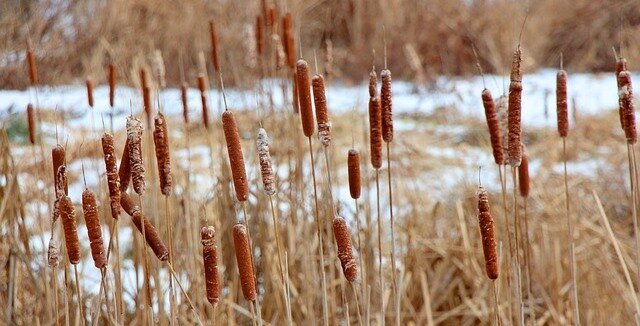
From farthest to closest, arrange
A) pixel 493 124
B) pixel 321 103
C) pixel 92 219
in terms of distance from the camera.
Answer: pixel 493 124
pixel 321 103
pixel 92 219

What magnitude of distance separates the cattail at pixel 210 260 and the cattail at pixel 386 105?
12.4 inches

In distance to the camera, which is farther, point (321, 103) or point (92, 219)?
point (321, 103)

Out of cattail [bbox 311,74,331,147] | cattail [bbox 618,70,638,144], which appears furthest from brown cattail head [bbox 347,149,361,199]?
cattail [bbox 618,70,638,144]

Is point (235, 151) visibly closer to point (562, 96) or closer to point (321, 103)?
point (321, 103)

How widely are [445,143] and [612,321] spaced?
8.73 ft

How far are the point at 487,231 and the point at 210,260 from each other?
0.35m

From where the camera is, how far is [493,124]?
4.00ft

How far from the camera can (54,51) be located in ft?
20.7

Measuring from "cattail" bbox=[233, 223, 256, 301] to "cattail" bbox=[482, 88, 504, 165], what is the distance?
0.40m

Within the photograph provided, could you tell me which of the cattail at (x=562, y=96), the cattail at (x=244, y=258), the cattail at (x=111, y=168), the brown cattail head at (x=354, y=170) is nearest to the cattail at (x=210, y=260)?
the cattail at (x=244, y=258)

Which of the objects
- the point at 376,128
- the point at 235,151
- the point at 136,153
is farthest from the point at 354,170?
the point at 136,153

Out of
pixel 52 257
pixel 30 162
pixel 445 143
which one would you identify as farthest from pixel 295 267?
pixel 445 143

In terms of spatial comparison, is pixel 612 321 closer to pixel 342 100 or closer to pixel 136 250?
pixel 136 250

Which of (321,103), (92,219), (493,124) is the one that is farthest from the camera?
(493,124)
